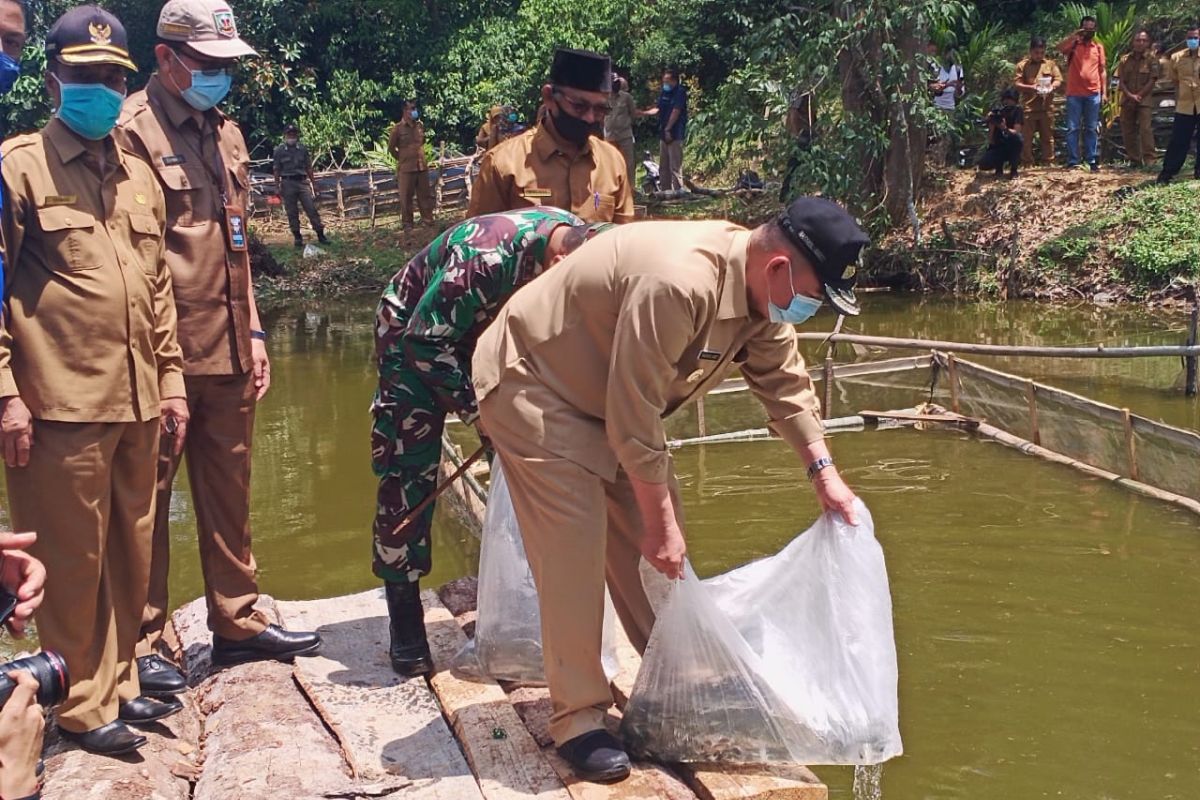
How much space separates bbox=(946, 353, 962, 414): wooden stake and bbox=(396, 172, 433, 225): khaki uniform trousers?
10.6 m

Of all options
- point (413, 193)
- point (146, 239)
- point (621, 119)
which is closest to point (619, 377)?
point (146, 239)

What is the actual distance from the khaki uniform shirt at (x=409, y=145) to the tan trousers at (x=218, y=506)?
1348 cm

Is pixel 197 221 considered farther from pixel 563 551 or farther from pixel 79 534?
pixel 563 551

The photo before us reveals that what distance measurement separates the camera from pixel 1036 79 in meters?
Answer: 14.5

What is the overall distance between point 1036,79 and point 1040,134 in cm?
81

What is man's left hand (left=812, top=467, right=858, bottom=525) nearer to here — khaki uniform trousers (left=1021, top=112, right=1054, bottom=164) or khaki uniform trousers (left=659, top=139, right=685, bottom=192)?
khaki uniform trousers (left=1021, top=112, right=1054, bottom=164)

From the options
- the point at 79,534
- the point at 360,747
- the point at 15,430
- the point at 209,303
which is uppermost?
the point at 209,303

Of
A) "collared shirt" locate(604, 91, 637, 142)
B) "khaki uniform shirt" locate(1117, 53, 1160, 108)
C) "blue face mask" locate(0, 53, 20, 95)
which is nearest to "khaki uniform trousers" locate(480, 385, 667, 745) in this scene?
"blue face mask" locate(0, 53, 20, 95)

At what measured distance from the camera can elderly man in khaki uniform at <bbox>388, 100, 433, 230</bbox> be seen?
16766 mm

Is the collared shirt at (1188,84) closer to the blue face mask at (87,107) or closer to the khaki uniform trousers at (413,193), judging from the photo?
the khaki uniform trousers at (413,193)

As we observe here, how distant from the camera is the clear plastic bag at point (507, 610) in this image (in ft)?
12.5

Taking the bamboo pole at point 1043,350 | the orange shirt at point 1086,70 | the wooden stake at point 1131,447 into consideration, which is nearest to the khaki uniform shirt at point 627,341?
the wooden stake at point 1131,447

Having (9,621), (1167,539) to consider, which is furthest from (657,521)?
(1167,539)

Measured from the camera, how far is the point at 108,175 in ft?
10.8
